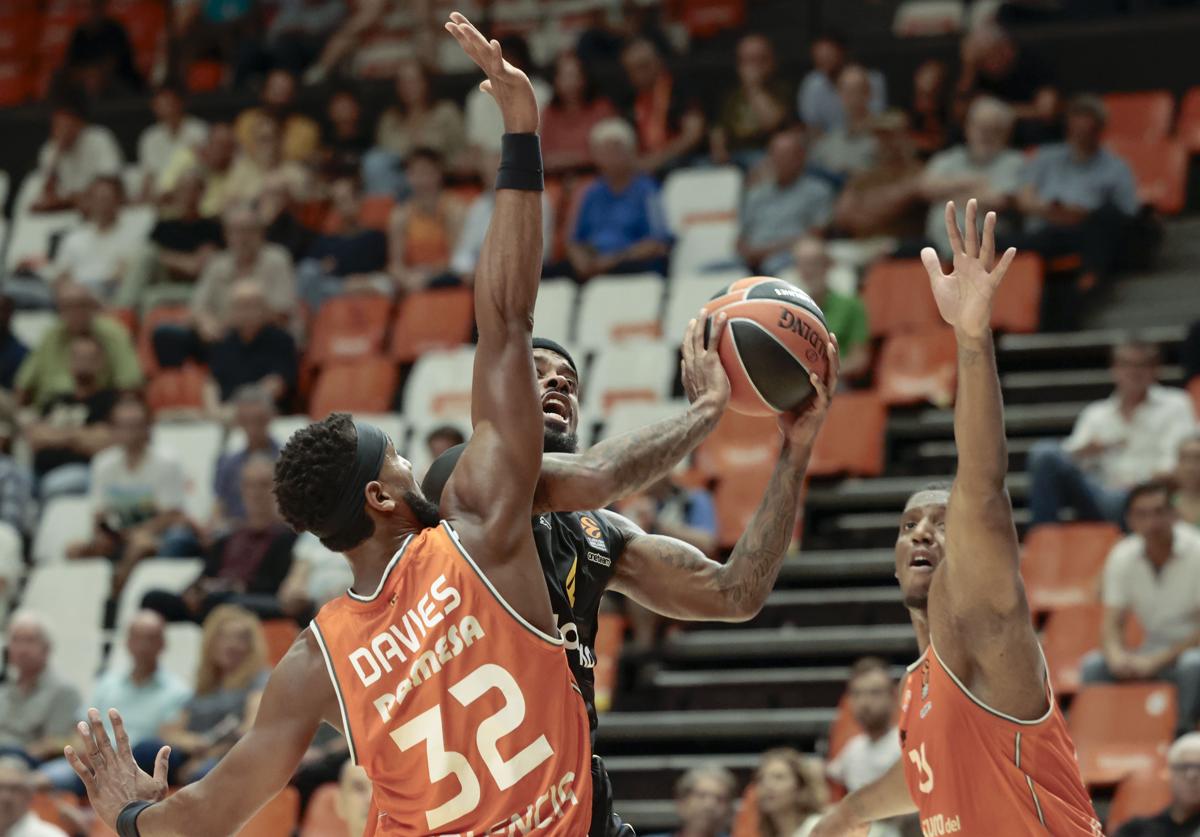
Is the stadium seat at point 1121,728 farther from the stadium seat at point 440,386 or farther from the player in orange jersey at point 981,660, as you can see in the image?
the stadium seat at point 440,386

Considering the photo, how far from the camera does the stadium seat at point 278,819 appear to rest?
9.00 m

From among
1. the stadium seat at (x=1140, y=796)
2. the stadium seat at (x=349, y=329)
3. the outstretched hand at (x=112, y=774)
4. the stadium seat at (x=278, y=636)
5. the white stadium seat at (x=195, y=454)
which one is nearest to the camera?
the outstretched hand at (x=112, y=774)

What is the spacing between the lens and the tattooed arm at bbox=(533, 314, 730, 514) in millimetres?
4250

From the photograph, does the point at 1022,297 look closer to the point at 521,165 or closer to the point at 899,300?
the point at 899,300

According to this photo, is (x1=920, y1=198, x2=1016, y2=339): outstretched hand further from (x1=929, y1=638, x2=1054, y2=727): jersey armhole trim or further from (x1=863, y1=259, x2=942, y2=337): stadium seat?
(x1=863, y1=259, x2=942, y2=337): stadium seat

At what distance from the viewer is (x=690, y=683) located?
32.0 feet

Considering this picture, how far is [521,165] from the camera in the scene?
166 inches

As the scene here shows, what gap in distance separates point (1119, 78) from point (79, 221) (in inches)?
295

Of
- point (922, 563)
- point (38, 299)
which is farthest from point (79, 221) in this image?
point (922, 563)

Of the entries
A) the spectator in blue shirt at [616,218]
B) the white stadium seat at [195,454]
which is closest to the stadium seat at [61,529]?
the white stadium seat at [195,454]

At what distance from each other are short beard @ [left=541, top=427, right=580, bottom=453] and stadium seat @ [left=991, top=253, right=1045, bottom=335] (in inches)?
251

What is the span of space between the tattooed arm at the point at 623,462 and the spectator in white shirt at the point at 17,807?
5080mm

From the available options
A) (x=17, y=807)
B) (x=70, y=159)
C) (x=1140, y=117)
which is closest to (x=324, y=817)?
(x=17, y=807)

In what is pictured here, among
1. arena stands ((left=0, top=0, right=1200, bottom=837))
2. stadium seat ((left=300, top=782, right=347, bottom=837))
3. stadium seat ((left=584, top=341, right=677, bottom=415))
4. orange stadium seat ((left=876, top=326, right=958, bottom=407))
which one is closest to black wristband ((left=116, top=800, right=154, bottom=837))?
arena stands ((left=0, top=0, right=1200, bottom=837))
